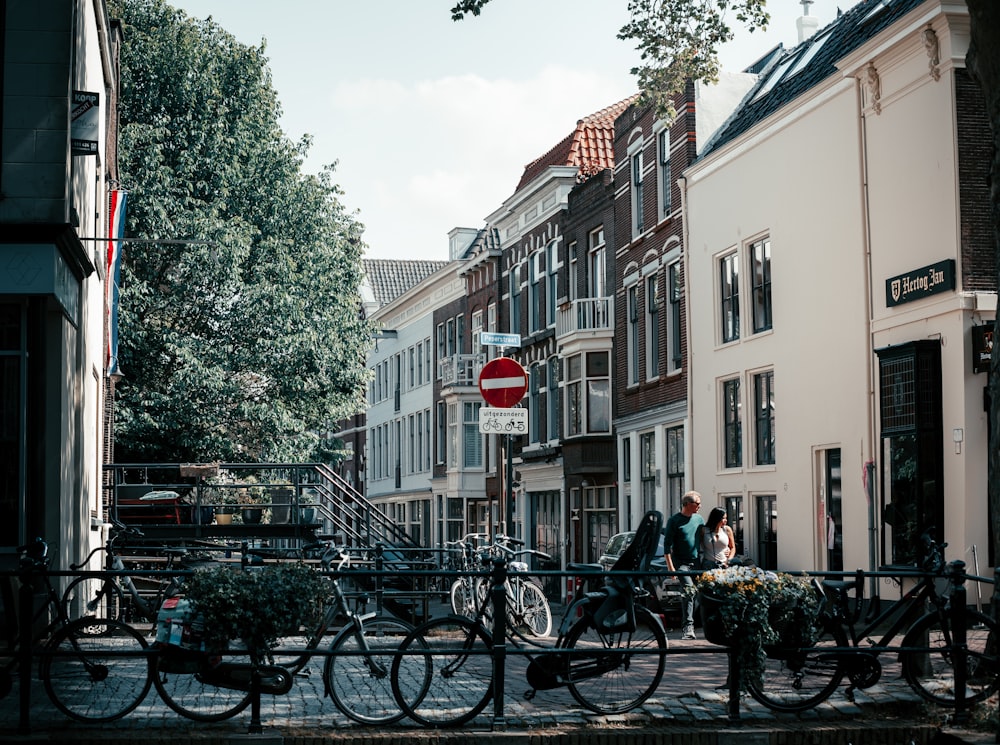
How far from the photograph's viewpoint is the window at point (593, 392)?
36.5 m

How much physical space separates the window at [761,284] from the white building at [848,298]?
0.05 meters

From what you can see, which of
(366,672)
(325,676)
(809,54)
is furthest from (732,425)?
(325,676)

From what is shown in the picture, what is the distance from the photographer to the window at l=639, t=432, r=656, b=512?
32.9 m

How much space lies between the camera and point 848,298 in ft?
74.9

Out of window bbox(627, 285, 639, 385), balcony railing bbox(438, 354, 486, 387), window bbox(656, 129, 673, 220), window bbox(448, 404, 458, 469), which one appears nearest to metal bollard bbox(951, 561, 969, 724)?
window bbox(656, 129, 673, 220)

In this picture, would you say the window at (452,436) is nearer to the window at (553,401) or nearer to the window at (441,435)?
the window at (441,435)

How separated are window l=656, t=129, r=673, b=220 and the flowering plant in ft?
73.2

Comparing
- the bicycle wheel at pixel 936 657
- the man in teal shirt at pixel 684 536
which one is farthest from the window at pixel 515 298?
the bicycle wheel at pixel 936 657

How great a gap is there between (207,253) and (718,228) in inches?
447

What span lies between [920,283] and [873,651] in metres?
11.3

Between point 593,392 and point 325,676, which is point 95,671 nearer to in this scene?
point 325,676

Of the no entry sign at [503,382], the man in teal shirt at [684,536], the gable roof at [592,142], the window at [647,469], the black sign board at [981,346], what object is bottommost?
the man in teal shirt at [684,536]

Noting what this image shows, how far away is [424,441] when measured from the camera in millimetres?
56906

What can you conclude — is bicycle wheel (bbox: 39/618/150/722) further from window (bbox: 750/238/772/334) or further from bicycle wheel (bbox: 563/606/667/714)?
window (bbox: 750/238/772/334)
